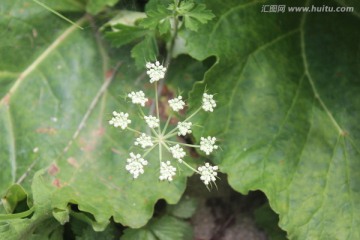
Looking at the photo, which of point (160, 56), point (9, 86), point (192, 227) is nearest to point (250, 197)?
point (192, 227)

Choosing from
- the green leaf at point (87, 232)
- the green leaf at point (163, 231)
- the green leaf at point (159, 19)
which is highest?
the green leaf at point (159, 19)

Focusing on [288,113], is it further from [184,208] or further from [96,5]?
[96,5]

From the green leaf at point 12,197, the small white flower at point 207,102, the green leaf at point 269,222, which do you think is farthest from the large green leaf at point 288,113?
the green leaf at point 12,197

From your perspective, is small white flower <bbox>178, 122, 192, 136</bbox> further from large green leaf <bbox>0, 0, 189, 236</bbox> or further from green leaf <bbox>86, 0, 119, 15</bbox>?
green leaf <bbox>86, 0, 119, 15</bbox>

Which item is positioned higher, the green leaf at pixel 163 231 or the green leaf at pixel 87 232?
the green leaf at pixel 87 232

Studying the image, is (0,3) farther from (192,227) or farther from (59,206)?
(192,227)

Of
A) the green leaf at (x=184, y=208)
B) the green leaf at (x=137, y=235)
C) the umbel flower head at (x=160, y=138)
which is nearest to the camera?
the umbel flower head at (x=160, y=138)

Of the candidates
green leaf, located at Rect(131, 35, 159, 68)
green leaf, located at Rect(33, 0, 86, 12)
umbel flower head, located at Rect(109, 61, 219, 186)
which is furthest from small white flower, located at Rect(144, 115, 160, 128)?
green leaf, located at Rect(33, 0, 86, 12)

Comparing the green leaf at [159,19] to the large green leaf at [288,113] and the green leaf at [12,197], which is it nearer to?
the large green leaf at [288,113]
